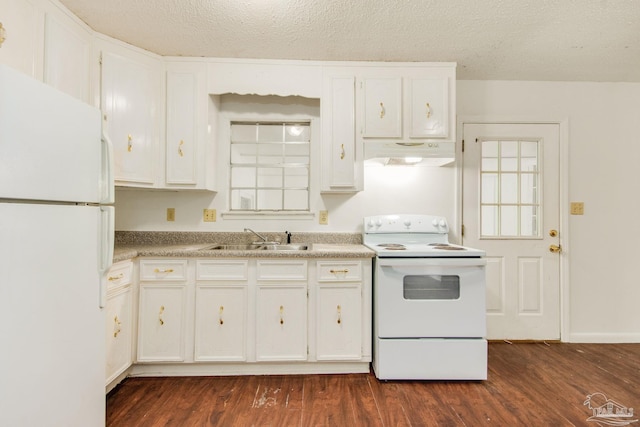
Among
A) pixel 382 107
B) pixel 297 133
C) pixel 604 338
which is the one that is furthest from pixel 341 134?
pixel 604 338

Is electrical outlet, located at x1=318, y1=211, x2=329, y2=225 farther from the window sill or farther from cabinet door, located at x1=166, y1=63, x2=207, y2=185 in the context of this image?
cabinet door, located at x1=166, y1=63, x2=207, y2=185

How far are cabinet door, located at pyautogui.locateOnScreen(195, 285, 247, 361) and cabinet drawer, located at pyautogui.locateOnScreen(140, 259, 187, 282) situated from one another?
150 millimetres

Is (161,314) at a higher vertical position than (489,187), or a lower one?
lower

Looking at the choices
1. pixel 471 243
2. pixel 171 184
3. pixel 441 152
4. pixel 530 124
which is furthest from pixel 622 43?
pixel 171 184

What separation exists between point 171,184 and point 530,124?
3.03 meters

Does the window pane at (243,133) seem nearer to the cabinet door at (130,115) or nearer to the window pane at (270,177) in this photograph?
the window pane at (270,177)

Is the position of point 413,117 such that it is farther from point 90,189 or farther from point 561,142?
point 90,189

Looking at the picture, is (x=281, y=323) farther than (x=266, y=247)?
No

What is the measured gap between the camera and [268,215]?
254 cm

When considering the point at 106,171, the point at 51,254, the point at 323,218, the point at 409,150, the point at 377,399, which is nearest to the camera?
the point at 51,254

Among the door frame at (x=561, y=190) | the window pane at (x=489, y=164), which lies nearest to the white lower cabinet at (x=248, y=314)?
the door frame at (x=561, y=190)

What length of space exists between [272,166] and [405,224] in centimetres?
123

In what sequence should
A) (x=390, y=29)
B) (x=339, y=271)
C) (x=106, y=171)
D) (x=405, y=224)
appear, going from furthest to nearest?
1. (x=405, y=224)
2. (x=339, y=271)
3. (x=390, y=29)
4. (x=106, y=171)

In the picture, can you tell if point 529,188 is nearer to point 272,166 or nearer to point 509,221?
point 509,221
